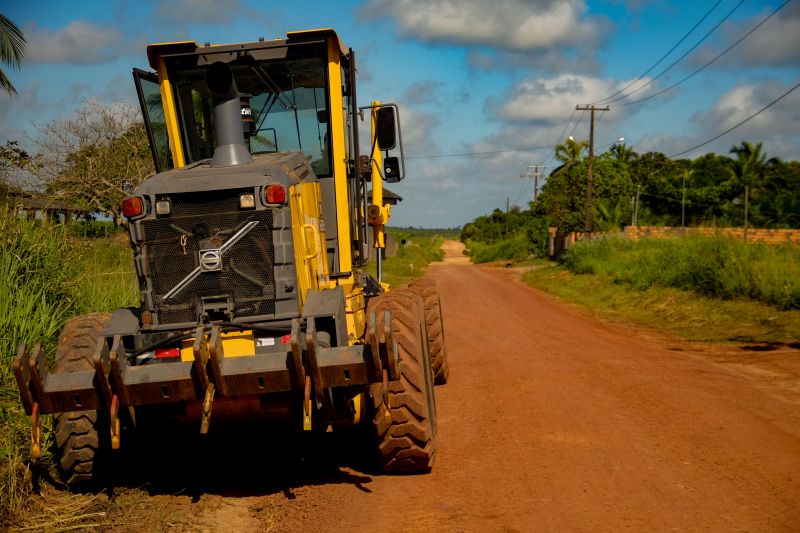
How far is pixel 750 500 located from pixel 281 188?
3742 millimetres

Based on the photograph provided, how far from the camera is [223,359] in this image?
4535 mm

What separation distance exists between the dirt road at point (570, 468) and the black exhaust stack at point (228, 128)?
249cm

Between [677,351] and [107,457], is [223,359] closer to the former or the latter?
[107,457]

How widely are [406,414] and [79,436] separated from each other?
2302 millimetres

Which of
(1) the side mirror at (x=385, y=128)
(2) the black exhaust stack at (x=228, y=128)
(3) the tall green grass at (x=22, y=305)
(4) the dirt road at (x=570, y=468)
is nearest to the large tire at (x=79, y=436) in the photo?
(3) the tall green grass at (x=22, y=305)

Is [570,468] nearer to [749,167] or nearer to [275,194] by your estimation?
[275,194]

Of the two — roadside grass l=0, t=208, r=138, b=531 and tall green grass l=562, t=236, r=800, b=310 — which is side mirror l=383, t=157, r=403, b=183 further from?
tall green grass l=562, t=236, r=800, b=310

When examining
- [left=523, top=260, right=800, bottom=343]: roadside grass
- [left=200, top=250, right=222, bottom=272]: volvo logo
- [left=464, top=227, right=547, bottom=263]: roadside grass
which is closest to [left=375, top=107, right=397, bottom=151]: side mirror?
[left=200, top=250, right=222, bottom=272]: volvo logo

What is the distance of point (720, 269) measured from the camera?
631 inches

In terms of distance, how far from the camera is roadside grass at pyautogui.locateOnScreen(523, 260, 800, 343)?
1255 centimetres

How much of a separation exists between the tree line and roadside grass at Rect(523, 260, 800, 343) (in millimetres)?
22753

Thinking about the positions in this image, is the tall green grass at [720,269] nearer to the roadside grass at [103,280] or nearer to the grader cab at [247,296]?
the grader cab at [247,296]

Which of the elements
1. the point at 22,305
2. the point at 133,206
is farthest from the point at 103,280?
the point at 133,206

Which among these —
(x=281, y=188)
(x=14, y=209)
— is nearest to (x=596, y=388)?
(x=281, y=188)
